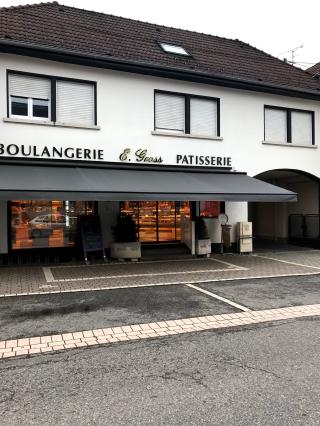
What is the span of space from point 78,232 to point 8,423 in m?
9.57

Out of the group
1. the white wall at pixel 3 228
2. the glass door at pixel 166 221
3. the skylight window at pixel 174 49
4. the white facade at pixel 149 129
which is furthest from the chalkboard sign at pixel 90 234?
the skylight window at pixel 174 49

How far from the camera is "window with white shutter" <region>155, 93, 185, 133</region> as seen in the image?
13.8 metres

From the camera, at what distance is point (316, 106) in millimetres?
16703

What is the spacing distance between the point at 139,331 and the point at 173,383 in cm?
179

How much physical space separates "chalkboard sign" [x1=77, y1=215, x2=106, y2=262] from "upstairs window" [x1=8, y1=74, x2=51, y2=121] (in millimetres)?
3131

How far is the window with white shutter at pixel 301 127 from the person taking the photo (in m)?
16.3

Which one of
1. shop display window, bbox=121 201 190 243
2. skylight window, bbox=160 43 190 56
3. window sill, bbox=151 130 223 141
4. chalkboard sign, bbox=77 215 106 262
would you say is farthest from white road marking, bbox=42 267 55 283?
skylight window, bbox=160 43 190 56

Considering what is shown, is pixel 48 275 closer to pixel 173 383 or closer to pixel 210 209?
pixel 173 383

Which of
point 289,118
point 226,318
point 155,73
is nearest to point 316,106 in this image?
point 289,118

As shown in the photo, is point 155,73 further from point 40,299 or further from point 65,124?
point 40,299

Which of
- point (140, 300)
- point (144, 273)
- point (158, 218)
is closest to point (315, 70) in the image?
point (158, 218)

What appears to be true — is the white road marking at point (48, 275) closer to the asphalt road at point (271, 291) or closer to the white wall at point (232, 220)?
the asphalt road at point (271, 291)

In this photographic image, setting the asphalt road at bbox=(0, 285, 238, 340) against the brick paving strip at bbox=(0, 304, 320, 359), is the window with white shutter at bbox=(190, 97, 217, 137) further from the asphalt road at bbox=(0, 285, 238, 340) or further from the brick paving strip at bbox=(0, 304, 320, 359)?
the brick paving strip at bbox=(0, 304, 320, 359)

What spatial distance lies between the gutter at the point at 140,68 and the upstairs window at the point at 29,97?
0.68 metres
